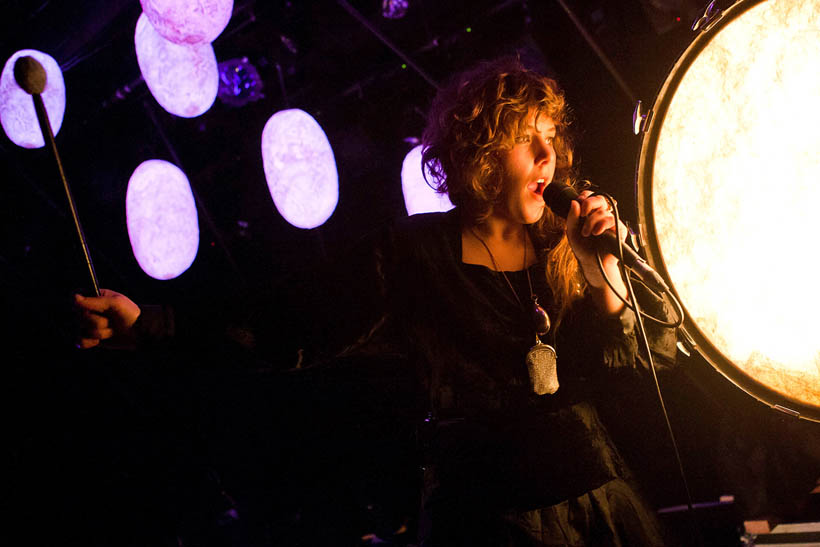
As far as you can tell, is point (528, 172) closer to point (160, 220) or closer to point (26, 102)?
point (160, 220)

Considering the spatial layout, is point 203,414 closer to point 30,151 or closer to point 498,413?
Result: point 30,151

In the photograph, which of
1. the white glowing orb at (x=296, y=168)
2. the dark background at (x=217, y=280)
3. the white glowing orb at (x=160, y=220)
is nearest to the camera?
the white glowing orb at (x=296, y=168)

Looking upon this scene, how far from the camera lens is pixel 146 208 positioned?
2.66m

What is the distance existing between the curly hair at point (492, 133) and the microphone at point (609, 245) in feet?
0.88

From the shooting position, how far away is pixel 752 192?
2.99 ft

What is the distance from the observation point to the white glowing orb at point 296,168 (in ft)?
8.09

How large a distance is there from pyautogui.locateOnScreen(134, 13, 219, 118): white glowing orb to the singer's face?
1640mm

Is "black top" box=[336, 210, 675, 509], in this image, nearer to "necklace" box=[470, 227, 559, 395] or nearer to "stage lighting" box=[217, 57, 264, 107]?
"necklace" box=[470, 227, 559, 395]

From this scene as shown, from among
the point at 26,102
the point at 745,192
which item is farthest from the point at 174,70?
the point at 745,192

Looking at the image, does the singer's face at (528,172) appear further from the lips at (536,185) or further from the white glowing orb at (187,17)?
the white glowing orb at (187,17)

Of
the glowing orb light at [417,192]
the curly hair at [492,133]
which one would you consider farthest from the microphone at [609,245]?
the glowing orb light at [417,192]

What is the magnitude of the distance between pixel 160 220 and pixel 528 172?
6.75 ft

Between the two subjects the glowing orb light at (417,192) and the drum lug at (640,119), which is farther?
the glowing orb light at (417,192)

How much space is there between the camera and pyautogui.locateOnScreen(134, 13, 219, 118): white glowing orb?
2.28 meters
